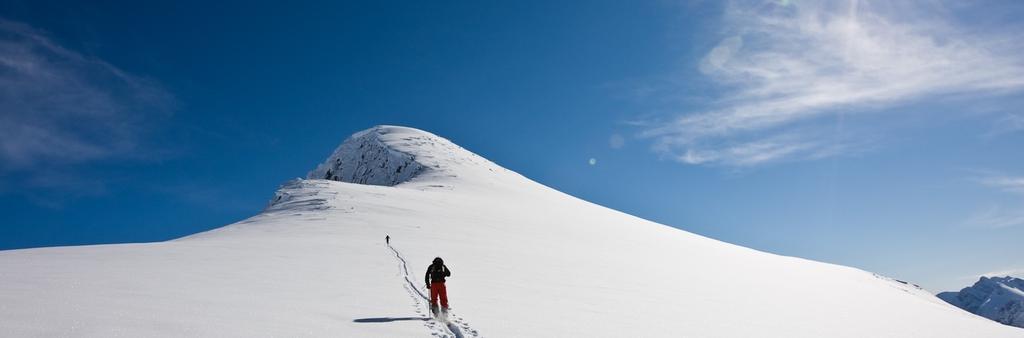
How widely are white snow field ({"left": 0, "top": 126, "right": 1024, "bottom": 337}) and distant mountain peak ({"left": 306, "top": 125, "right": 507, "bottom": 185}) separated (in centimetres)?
2847

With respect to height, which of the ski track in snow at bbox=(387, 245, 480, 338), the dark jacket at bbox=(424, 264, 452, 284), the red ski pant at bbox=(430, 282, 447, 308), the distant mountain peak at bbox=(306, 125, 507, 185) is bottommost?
the ski track in snow at bbox=(387, 245, 480, 338)

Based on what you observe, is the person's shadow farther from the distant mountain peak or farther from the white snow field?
the distant mountain peak

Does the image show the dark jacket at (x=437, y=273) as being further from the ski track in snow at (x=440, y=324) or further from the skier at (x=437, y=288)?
the ski track in snow at (x=440, y=324)

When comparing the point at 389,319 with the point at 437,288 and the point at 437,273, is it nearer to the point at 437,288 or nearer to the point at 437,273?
the point at 437,288

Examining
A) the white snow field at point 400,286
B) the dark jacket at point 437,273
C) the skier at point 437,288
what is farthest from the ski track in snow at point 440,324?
the dark jacket at point 437,273

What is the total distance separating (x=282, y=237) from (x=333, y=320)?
53.4 ft

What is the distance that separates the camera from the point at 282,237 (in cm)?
2456

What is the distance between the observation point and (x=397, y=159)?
77.8 metres

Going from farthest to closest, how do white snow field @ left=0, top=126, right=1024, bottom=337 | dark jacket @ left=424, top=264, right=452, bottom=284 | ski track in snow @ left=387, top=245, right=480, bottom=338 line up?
dark jacket @ left=424, top=264, right=452, bottom=284 → ski track in snow @ left=387, top=245, right=480, bottom=338 → white snow field @ left=0, top=126, right=1024, bottom=337

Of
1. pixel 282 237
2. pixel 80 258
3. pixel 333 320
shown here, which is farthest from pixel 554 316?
pixel 282 237

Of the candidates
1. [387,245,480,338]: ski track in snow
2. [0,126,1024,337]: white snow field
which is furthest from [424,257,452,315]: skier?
[0,126,1024,337]: white snow field

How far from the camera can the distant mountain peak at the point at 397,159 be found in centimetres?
7062

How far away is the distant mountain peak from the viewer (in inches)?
2781

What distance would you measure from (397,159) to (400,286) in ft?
209
